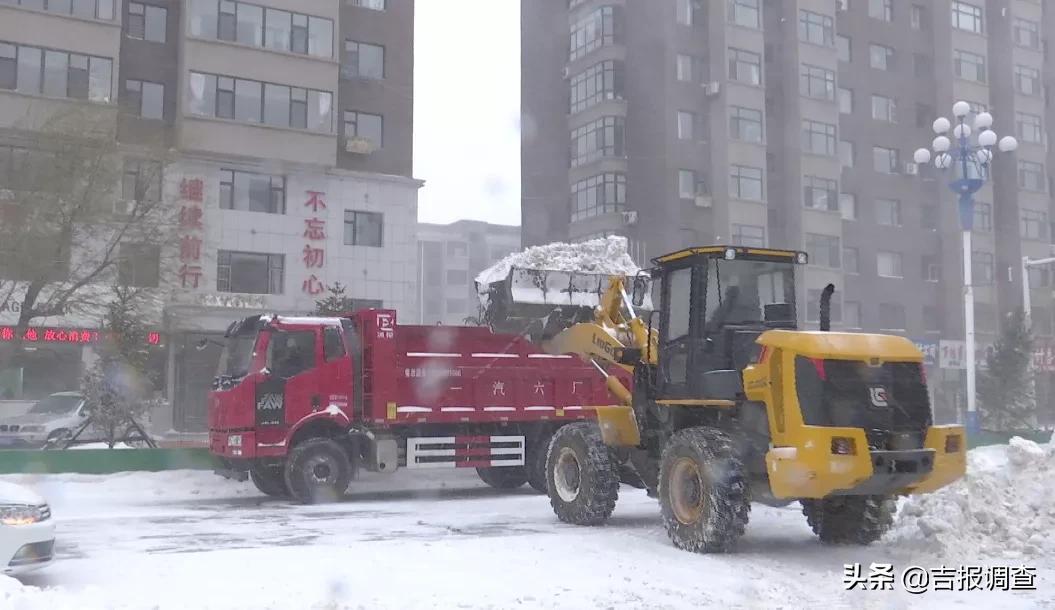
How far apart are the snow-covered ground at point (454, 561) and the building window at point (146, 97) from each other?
68.3 feet

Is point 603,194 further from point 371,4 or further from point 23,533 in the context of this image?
point 23,533

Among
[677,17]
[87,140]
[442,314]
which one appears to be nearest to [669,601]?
[87,140]

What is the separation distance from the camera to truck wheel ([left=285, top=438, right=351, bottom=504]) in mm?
14719

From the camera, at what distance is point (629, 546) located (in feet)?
34.7

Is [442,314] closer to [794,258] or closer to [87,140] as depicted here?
[87,140]

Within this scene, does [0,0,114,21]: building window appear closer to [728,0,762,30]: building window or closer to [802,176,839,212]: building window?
[728,0,762,30]: building window

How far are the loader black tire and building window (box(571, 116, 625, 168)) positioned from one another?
3415 centimetres

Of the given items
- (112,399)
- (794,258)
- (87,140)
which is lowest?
(112,399)

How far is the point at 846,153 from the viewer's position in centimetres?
4975

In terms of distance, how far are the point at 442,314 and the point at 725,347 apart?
285 feet

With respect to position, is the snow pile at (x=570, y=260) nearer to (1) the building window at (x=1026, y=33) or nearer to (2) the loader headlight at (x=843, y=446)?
(2) the loader headlight at (x=843, y=446)

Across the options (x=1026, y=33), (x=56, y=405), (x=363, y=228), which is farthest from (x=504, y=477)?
(x=1026, y=33)

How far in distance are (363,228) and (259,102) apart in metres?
5.35

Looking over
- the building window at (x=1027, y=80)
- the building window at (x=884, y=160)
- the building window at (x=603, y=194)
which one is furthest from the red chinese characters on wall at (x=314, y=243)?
the building window at (x=1027, y=80)
